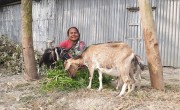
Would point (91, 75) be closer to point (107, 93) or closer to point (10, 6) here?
point (107, 93)

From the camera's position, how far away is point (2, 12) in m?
21.6

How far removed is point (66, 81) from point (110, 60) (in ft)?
3.78

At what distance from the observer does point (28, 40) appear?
8836 millimetres

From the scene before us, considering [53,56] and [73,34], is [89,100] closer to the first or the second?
[73,34]

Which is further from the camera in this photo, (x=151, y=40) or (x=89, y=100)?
(x=151, y=40)

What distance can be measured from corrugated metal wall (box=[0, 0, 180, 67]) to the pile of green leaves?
172 inches

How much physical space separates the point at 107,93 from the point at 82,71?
1.32m

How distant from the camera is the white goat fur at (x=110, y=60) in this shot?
657 centimetres

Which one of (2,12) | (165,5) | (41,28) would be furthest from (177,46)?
(2,12)

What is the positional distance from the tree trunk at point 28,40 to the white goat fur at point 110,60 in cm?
177

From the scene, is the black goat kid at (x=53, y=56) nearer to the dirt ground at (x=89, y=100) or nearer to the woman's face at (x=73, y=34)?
the woman's face at (x=73, y=34)

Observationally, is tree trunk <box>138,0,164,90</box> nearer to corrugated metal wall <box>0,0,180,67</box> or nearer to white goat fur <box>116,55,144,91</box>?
white goat fur <box>116,55,144,91</box>

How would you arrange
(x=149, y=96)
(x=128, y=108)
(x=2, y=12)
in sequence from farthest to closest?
(x=2, y=12) < (x=149, y=96) < (x=128, y=108)

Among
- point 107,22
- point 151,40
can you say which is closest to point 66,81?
→ point 151,40
